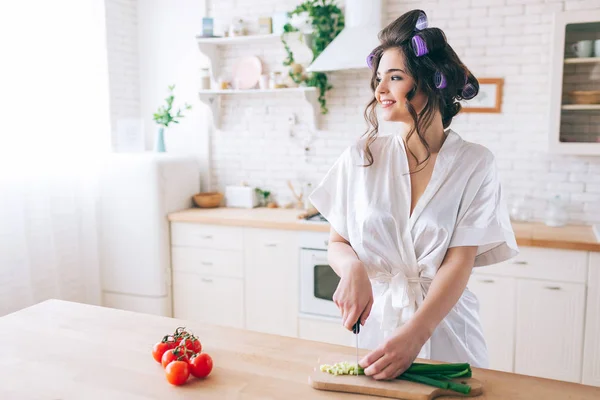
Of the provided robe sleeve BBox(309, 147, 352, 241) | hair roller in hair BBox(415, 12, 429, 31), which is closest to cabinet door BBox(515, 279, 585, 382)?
robe sleeve BBox(309, 147, 352, 241)

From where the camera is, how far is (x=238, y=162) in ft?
15.6

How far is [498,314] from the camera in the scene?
3383 millimetres

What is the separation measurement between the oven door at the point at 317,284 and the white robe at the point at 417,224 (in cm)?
175

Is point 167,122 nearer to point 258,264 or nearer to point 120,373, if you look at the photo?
point 258,264

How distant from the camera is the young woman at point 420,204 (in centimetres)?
171

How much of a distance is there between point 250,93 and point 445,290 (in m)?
3.28

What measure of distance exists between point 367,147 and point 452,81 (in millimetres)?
358

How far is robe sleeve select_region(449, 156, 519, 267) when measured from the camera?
171cm

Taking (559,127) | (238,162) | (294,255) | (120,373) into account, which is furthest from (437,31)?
(238,162)

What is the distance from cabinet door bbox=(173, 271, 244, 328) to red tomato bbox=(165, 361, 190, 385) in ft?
8.38

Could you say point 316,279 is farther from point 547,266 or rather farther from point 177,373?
point 177,373

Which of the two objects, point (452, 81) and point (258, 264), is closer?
point (452, 81)

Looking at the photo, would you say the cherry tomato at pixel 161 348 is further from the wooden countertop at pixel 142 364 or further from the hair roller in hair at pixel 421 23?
the hair roller in hair at pixel 421 23

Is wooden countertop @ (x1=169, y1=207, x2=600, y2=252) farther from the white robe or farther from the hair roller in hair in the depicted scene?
the hair roller in hair
